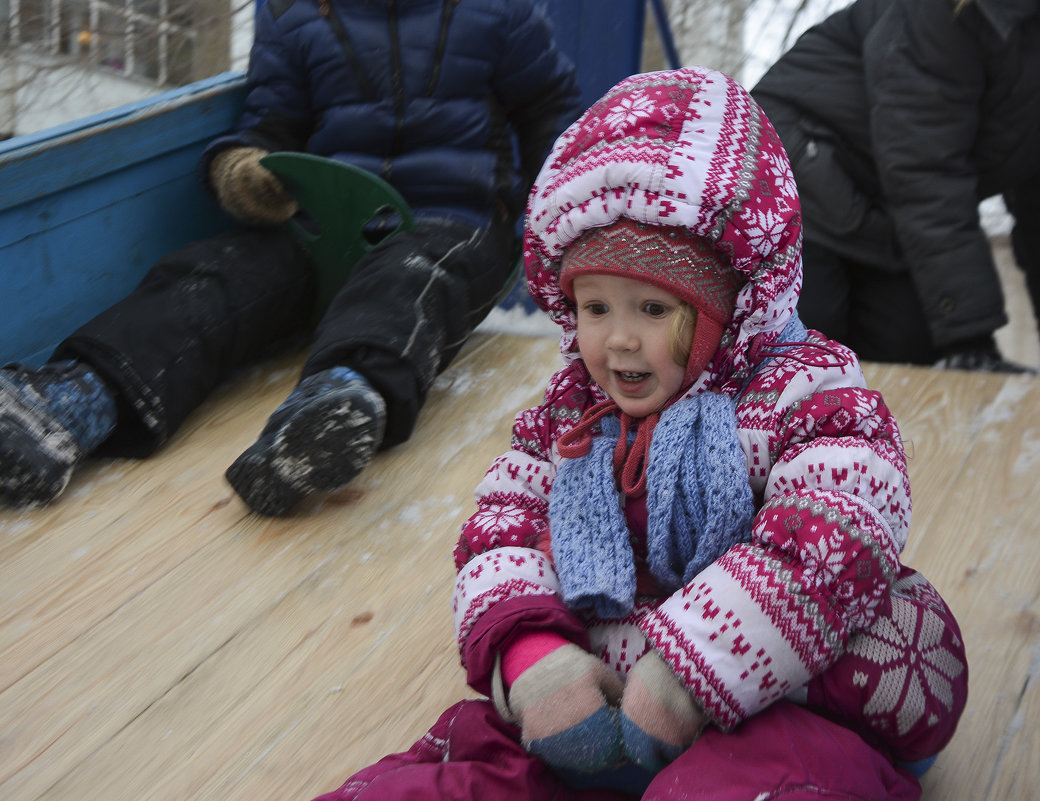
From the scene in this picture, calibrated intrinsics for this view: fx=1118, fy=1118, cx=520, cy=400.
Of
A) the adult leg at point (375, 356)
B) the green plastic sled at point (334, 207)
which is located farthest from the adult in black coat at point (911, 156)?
the green plastic sled at point (334, 207)

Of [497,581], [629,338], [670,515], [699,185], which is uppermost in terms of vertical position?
Result: [699,185]

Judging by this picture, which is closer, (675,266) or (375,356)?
(675,266)

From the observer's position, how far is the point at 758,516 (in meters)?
0.98

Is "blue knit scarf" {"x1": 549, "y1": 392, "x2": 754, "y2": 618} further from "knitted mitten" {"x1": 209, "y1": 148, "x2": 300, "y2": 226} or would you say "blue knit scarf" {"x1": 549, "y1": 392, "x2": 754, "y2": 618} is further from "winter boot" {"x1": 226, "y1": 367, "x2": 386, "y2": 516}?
"knitted mitten" {"x1": 209, "y1": 148, "x2": 300, "y2": 226}

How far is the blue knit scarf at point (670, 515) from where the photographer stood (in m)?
1.01

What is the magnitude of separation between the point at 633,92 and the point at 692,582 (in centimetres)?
46

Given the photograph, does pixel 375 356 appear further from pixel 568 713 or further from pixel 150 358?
pixel 568 713

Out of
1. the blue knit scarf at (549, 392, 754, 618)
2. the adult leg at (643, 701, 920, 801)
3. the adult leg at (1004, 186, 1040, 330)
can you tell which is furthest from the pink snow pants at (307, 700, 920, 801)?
the adult leg at (1004, 186, 1040, 330)

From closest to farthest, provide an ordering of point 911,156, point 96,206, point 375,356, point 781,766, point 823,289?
point 781,766, point 375,356, point 911,156, point 96,206, point 823,289

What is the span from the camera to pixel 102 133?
6.72 feet

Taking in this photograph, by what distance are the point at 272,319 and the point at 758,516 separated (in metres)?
1.38

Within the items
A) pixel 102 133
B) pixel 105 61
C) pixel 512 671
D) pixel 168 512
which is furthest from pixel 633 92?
pixel 105 61

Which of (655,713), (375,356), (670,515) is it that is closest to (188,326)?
(375,356)

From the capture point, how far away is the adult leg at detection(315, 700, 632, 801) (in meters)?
0.96
